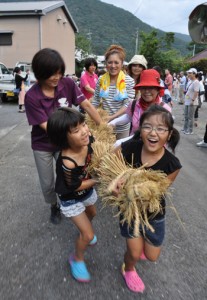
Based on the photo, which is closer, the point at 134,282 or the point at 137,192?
the point at 137,192

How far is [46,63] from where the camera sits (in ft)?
8.32

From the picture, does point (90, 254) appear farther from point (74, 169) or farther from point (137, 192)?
point (137, 192)

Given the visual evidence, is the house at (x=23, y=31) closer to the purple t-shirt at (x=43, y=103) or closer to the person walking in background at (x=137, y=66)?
the person walking in background at (x=137, y=66)

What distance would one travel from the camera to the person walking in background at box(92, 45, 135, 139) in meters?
3.65

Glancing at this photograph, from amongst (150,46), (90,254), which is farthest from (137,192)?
(150,46)

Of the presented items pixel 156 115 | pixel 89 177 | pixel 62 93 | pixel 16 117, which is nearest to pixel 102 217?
pixel 89 177

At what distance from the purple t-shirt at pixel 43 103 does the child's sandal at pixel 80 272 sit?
1.11 m

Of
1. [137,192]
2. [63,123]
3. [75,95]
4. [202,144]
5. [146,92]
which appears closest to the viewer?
[137,192]

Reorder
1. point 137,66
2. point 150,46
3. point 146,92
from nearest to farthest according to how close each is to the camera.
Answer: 1. point 146,92
2. point 137,66
3. point 150,46

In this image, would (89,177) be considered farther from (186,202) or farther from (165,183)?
(186,202)

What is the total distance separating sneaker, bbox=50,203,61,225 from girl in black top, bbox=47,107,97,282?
0.83 meters

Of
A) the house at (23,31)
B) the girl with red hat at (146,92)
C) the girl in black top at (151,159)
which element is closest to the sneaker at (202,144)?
the girl with red hat at (146,92)

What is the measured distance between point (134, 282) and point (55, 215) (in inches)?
51.1

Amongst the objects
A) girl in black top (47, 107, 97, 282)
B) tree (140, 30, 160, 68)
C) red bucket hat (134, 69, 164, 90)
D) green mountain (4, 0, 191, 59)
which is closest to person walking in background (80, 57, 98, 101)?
red bucket hat (134, 69, 164, 90)
